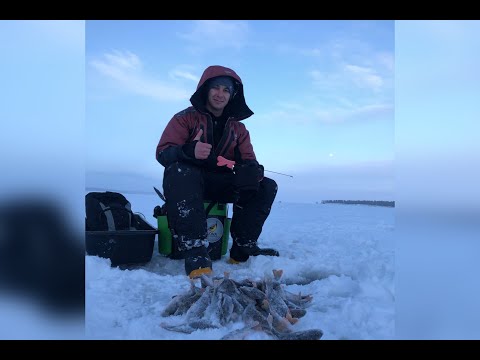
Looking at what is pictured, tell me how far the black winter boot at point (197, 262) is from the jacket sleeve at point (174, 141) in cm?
64

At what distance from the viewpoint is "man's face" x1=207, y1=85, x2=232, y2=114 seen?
11.3ft

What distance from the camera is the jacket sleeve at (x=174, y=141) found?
3.01 meters

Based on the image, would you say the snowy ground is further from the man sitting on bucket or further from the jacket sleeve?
the jacket sleeve

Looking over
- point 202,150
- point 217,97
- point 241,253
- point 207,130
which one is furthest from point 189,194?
point 217,97

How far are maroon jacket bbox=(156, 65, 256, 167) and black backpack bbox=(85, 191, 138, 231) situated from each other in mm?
548

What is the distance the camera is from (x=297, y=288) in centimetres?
263

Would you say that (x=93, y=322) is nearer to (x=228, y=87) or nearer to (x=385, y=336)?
(x=385, y=336)

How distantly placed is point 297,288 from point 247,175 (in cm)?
98

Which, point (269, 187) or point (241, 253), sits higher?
point (269, 187)

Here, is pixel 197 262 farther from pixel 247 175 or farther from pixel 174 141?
pixel 174 141

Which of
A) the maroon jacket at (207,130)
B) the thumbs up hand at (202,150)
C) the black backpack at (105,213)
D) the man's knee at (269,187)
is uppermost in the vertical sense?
the maroon jacket at (207,130)

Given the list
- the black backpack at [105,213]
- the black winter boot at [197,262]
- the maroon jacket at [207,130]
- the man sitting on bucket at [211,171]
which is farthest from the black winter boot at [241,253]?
the black backpack at [105,213]

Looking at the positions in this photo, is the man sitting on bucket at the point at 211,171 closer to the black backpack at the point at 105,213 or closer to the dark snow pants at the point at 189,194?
the dark snow pants at the point at 189,194

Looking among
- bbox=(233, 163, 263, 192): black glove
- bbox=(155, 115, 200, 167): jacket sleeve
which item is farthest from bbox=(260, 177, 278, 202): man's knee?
bbox=(155, 115, 200, 167): jacket sleeve
